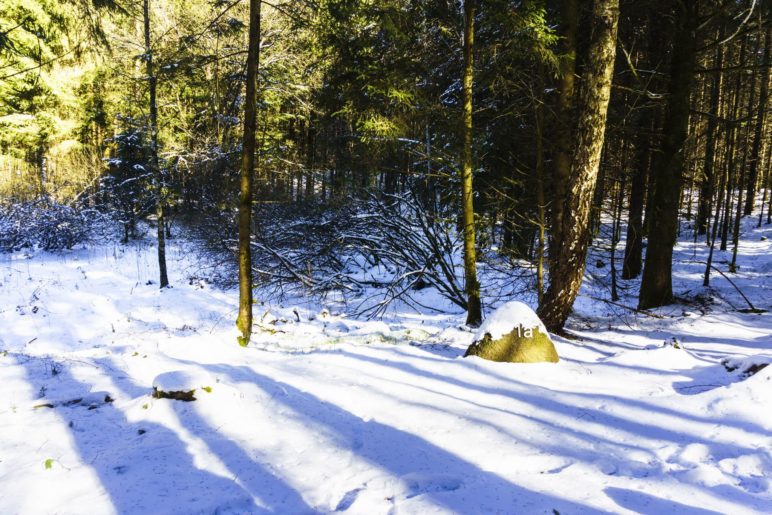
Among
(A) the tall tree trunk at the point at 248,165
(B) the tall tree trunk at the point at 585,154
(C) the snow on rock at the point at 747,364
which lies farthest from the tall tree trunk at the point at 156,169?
(C) the snow on rock at the point at 747,364

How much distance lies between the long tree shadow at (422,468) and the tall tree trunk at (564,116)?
4.57 meters

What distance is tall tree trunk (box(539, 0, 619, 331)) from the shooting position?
5.70 m

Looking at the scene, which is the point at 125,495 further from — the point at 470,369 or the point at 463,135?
the point at 463,135

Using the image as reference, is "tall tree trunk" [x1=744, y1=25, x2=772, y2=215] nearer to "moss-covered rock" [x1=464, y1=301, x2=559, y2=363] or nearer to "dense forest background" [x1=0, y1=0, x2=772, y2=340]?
"dense forest background" [x1=0, y1=0, x2=772, y2=340]

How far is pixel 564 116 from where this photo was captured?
7.15m

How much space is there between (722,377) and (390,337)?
14.2ft

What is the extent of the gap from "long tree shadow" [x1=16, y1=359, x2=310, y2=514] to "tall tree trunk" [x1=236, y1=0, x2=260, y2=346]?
3726 millimetres

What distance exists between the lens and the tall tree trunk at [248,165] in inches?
283

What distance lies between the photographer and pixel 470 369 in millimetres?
4688

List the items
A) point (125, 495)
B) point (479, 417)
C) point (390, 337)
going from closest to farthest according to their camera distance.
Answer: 1. point (125, 495)
2. point (479, 417)
3. point (390, 337)

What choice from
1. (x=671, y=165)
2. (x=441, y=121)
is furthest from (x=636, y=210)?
(x=441, y=121)

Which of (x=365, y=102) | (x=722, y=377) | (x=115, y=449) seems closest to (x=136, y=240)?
(x=365, y=102)

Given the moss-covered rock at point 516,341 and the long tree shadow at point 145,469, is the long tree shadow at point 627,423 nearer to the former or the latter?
the moss-covered rock at point 516,341

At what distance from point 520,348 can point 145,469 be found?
382cm
